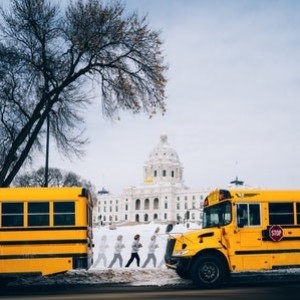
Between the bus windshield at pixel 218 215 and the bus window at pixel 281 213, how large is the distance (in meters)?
1.27

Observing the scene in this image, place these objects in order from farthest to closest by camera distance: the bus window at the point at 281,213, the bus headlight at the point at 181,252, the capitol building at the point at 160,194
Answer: the capitol building at the point at 160,194
the bus window at the point at 281,213
the bus headlight at the point at 181,252

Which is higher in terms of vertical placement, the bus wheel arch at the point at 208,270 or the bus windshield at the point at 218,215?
the bus windshield at the point at 218,215

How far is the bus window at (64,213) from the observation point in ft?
55.0

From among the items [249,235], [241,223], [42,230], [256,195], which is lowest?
[249,235]

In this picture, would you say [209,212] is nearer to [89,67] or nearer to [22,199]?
[22,199]

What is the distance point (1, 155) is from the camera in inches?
1003

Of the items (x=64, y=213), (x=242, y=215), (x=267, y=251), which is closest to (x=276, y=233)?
(x=267, y=251)

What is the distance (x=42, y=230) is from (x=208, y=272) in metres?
4.81

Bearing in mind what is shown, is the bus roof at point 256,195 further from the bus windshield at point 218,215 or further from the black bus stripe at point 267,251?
the black bus stripe at point 267,251

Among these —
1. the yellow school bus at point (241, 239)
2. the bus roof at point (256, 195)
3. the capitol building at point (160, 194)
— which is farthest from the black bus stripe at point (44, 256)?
the capitol building at point (160, 194)

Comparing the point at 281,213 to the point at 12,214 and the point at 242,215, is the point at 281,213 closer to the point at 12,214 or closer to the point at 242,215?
the point at 242,215

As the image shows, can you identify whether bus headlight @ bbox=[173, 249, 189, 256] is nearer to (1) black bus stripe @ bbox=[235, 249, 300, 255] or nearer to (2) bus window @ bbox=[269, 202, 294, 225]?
(1) black bus stripe @ bbox=[235, 249, 300, 255]

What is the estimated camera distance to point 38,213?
54.8 feet

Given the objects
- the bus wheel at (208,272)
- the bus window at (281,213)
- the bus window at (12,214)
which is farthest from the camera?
the bus window at (281,213)
